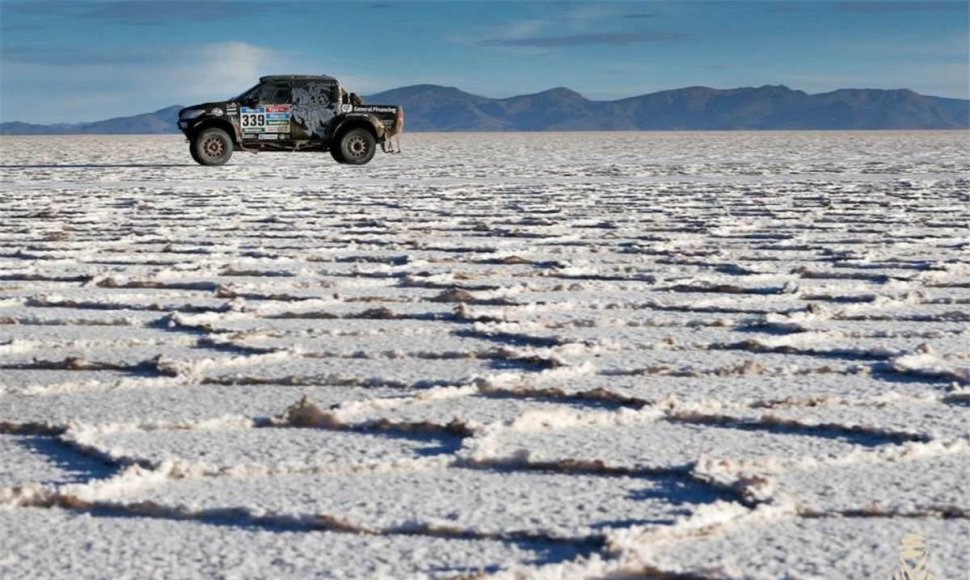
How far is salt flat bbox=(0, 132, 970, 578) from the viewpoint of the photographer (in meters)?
2.66

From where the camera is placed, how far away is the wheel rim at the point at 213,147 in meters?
21.5

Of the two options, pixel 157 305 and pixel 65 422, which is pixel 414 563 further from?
pixel 157 305

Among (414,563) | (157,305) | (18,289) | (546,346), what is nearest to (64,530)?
(414,563)

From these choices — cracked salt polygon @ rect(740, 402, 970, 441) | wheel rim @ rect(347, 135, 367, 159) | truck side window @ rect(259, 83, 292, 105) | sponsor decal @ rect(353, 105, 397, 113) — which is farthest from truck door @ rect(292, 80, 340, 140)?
cracked salt polygon @ rect(740, 402, 970, 441)

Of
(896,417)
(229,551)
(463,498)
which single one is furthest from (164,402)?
(896,417)

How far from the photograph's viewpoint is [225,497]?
2.96 metres

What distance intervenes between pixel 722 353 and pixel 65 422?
2.04 metres

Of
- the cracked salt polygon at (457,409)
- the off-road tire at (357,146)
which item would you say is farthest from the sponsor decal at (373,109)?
the cracked salt polygon at (457,409)

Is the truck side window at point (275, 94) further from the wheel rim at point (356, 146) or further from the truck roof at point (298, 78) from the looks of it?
the wheel rim at point (356, 146)

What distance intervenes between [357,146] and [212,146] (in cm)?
207

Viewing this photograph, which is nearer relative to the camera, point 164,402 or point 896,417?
point 896,417

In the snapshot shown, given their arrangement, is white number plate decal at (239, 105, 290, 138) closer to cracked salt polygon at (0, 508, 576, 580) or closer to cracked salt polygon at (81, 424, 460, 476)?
cracked salt polygon at (81, 424, 460, 476)

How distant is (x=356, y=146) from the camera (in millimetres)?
21922

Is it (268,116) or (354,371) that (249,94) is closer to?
(268,116)
